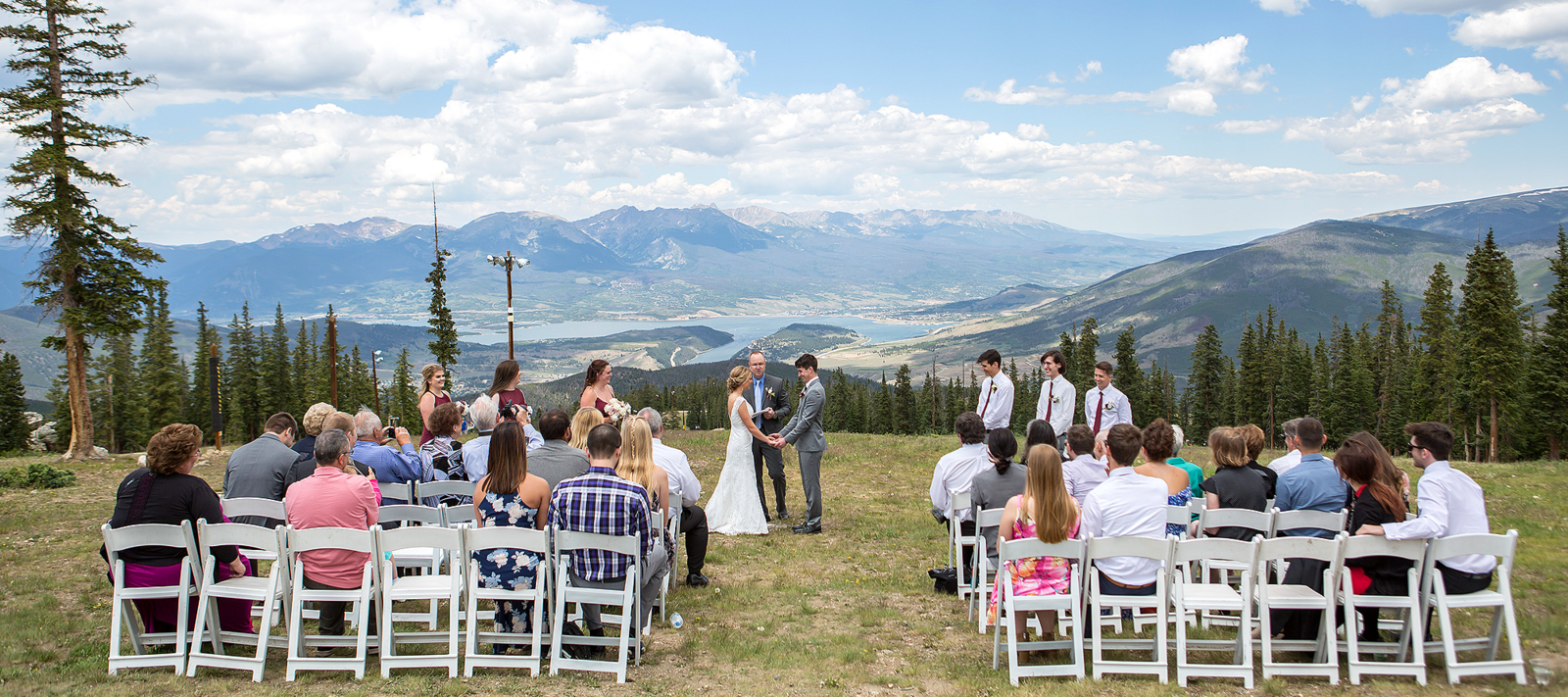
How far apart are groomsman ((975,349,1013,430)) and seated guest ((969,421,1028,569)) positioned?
2952 millimetres

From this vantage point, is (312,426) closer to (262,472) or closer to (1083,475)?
(262,472)

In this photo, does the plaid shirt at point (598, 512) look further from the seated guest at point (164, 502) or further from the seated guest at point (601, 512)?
the seated guest at point (164, 502)

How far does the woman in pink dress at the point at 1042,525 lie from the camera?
5262mm

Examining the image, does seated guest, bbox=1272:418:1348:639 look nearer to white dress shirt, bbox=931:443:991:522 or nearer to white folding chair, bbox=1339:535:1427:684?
white folding chair, bbox=1339:535:1427:684

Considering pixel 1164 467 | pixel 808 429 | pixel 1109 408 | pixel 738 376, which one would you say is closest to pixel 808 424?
pixel 808 429

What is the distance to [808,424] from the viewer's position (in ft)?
33.3

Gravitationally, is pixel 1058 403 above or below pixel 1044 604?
above

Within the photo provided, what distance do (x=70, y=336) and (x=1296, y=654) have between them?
28689mm

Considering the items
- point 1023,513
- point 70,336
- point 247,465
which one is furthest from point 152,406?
point 1023,513

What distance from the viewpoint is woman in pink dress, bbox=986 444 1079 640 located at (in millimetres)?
5262

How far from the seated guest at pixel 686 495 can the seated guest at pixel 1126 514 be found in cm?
357

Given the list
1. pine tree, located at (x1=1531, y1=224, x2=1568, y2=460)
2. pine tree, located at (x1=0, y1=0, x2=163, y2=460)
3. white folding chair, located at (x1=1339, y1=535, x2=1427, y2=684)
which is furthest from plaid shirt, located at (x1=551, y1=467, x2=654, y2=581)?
pine tree, located at (x1=1531, y1=224, x2=1568, y2=460)

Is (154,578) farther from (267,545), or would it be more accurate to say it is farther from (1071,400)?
(1071,400)

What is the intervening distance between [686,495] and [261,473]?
3591 millimetres
